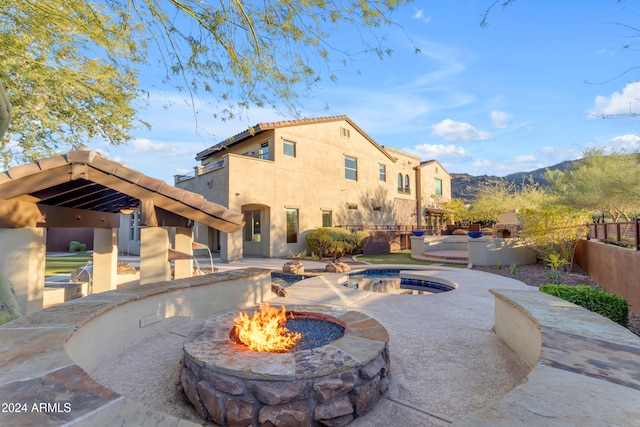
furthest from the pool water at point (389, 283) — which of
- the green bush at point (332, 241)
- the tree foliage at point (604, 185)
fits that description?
the tree foliage at point (604, 185)

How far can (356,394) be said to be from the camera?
256cm

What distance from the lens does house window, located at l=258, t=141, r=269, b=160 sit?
664 inches

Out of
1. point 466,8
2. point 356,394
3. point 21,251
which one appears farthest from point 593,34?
point 21,251

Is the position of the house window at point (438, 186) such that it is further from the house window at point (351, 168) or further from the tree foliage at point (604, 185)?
the house window at point (351, 168)

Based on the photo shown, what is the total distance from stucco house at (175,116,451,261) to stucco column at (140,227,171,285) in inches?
374

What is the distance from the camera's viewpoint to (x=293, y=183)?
17.1 metres

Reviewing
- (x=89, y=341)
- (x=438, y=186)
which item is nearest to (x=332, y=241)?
(x=89, y=341)

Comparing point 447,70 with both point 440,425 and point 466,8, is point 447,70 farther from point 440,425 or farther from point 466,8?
point 440,425

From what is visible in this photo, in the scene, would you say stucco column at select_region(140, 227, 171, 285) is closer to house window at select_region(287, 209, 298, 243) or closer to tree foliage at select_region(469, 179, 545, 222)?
house window at select_region(287, 209, 298, 243)

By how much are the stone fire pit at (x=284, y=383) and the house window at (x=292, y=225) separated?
14.1m

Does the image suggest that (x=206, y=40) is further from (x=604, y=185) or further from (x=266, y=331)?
(x=604, y=185)

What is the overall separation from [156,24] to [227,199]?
10681 millimetres

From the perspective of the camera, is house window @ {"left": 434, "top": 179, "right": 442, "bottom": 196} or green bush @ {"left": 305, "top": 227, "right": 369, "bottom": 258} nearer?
green bush @ {"left": 305, "top": 227, "right": 369, "bottom": 258}

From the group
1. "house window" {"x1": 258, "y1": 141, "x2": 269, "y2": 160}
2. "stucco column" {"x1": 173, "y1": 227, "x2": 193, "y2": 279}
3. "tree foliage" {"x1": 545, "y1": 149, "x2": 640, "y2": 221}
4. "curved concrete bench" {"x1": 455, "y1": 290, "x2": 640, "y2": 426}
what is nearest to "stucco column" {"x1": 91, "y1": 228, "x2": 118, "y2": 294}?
"stucco column" {"x1": 173, "y1": 227, "x2": 193, "y2": 279}
